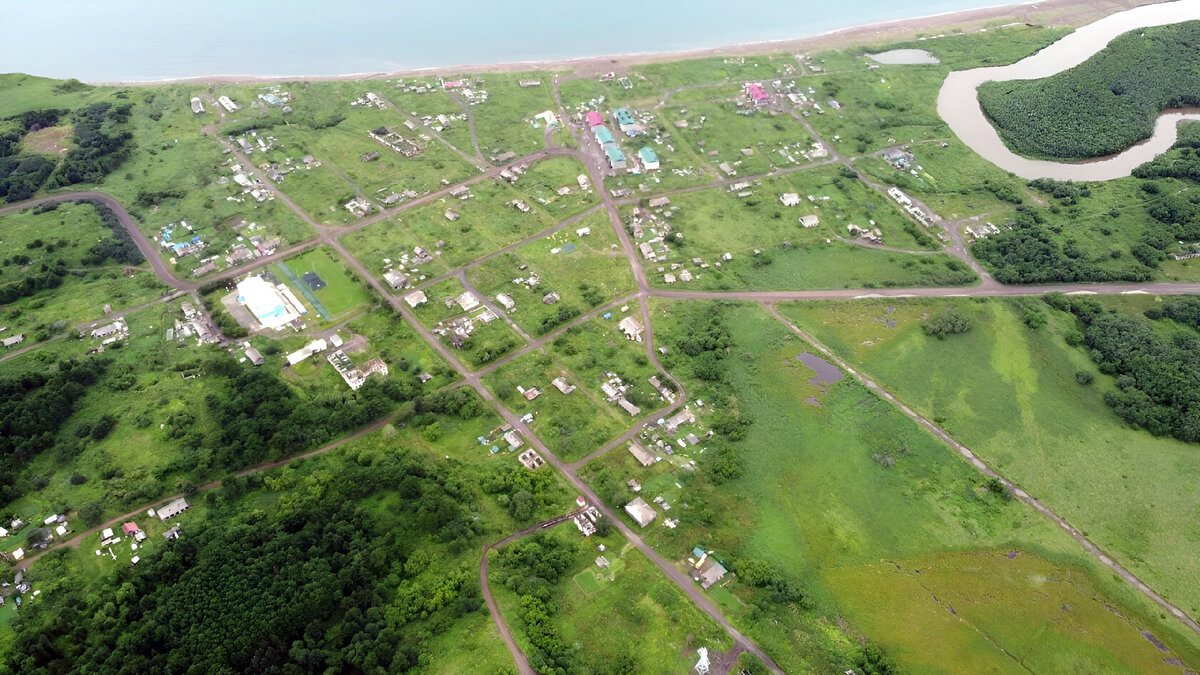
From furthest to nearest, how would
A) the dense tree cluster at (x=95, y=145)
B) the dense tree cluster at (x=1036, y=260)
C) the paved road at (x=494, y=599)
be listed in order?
the dense tree cluster at (x=95, y=145) → the dense tree cluster at (x=1036, y=260) → the paved road at (x=494, y=599)

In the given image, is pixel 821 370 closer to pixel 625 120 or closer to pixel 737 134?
pixel 737 134

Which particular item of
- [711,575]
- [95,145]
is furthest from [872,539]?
[95,145]

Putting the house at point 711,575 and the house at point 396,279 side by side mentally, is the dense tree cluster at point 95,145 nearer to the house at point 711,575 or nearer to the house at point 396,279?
the house at point 396,279

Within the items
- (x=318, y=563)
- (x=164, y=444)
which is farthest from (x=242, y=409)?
(x=318, y=563)

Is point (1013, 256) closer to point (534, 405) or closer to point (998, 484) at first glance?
point (998, 484)

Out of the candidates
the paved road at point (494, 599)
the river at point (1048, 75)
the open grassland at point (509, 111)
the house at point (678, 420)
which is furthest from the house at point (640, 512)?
the river at point (1048, 75)

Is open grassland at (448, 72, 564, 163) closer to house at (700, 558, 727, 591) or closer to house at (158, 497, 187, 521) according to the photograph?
house at (158, 497, 187, 521)
